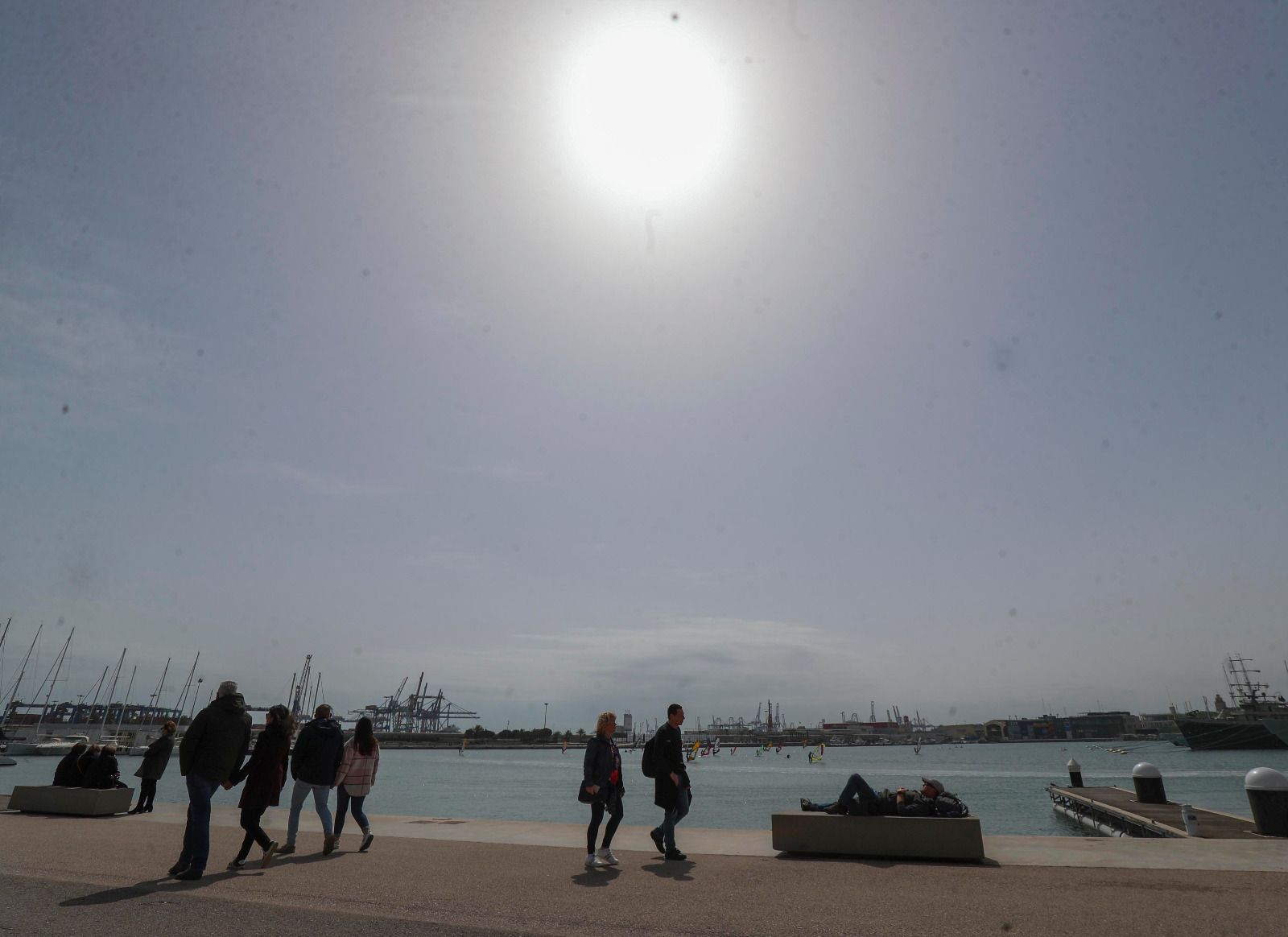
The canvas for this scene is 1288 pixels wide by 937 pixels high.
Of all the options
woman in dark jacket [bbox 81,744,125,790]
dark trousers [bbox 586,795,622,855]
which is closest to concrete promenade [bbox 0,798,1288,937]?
dark trousers [bbox 586,795,622,855]

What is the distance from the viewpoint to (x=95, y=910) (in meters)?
5.40

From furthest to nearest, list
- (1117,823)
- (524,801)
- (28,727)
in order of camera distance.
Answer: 1. (28,727)
2. (524,801)
3. (1117,823)

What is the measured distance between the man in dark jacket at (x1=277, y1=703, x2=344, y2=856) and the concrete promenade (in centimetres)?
35

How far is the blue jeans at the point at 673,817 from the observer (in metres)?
8.05

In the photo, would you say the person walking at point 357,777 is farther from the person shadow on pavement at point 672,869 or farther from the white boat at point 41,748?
the white boat at point 41,748

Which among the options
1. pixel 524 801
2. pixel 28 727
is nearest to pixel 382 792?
pixel 524 801

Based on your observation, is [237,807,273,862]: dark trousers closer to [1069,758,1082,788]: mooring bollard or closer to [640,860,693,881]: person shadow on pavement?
[640,860,693,881]: person shadow on pavement

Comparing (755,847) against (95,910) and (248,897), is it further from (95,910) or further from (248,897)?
(95,910)

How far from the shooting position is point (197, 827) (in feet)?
22.6

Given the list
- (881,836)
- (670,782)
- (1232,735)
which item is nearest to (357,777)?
(670,782)

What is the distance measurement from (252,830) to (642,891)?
180 inches

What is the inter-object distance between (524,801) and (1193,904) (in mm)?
46231

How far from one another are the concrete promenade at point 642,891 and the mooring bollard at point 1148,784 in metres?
11.4

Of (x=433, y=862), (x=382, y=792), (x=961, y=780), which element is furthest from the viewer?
(x=961, y=780)
